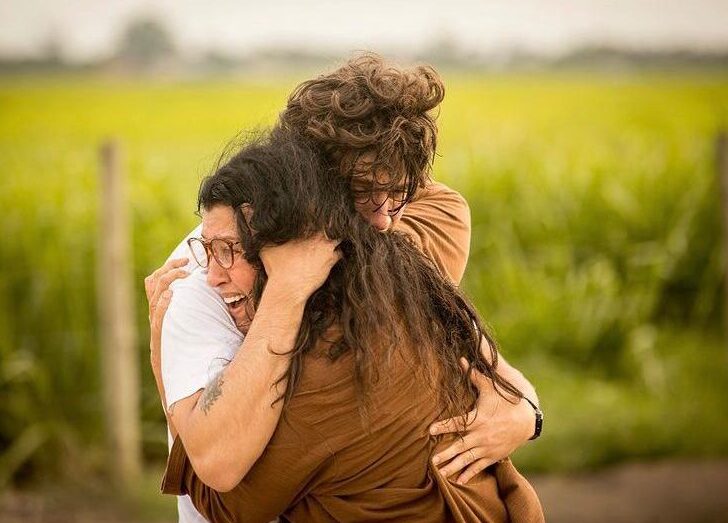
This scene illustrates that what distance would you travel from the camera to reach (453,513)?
7.04ft

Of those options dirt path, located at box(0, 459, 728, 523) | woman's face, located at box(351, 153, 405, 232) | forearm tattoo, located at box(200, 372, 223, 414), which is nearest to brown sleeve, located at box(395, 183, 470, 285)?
woman's face, located at box(351, 153, 405, 232)

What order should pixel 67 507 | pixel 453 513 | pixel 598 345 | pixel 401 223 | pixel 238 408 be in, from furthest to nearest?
pixel 598 345 → pixel 67 507 → pixel 401 223 → pixel 453 513 → pixel 238 408

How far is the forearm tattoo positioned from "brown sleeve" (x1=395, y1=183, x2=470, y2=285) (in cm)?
56

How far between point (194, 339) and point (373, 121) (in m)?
0.55

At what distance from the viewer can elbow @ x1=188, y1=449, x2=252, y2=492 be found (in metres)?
2.04

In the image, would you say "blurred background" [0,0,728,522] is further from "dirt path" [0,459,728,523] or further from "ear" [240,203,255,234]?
"ear" [240,203,255,234]

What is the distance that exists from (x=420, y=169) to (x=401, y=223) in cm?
26

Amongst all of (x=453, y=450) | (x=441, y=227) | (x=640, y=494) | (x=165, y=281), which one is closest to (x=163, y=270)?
(x=165, y=281)

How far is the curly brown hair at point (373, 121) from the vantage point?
2.08 meters

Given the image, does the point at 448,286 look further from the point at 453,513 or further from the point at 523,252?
the point at 523,252

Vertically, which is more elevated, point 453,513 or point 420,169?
point 420,169

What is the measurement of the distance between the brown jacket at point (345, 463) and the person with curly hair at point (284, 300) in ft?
0.12

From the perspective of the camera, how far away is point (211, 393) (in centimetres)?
204

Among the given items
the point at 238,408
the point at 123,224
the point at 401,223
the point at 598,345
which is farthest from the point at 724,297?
the point at 238,408
